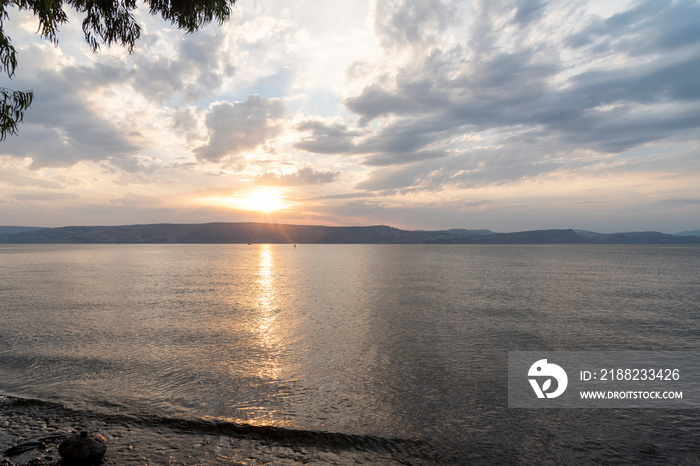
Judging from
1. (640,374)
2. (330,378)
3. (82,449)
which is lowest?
(330,378)

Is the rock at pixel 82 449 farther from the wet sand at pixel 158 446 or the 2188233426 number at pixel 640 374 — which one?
the 2188233426 number at pixel 640 374

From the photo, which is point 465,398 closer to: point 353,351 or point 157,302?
point 353,351

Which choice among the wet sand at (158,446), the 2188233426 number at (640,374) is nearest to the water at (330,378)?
the wet sand at (158,446)

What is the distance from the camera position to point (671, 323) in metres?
29.8

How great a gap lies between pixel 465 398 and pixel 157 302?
1405 inches

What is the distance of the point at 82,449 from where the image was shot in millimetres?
9398

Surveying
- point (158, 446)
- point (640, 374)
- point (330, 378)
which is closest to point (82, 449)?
point (158, 446)

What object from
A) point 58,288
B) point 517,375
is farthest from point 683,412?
point 58,288

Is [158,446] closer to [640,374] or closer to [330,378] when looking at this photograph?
[330,378]

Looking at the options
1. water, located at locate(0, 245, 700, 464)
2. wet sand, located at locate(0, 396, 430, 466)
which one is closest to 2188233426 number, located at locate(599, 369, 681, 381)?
water, located at locate(0, 245, 700, 464)

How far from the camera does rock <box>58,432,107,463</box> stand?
30.6 ft

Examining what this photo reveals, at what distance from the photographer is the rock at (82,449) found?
30.6 feet

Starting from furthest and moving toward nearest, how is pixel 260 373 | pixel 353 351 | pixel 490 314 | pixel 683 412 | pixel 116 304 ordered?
pixel 116 304 < pixel 490 314 < pixel 353 351 < pixel 260 373 < pixel 683 412

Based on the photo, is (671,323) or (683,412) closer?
(683,412)
